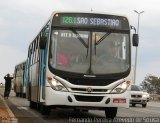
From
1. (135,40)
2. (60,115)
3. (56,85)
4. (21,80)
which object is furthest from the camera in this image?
(21,80)

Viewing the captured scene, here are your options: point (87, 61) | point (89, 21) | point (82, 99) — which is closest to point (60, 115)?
point (82, 99)

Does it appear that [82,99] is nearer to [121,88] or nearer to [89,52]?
[121,88]

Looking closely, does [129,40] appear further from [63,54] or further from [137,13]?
[137,13]

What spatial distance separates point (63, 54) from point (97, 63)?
3.57ft

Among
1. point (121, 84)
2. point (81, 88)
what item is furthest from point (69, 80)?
point (121, 84)

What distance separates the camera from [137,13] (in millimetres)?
72688

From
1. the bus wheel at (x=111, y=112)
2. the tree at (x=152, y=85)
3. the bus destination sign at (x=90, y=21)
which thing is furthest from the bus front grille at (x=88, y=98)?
the tree at (x=152, y=85)

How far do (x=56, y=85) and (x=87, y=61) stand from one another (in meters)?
1.23

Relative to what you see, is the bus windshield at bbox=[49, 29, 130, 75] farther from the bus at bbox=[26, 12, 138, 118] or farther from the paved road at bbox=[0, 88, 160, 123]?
the paved road at bbox=[0, 88, 160, 123]

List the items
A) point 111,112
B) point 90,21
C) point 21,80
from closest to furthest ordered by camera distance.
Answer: point 90,21, point 111,112, point 21,80

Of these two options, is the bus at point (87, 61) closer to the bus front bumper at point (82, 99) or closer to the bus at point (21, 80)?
the bus front bumper at point (82, 99)

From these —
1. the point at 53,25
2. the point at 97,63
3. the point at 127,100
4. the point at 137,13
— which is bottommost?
the point at 127,100

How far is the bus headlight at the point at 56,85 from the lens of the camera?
16.7 m

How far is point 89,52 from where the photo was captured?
56.2 ft
